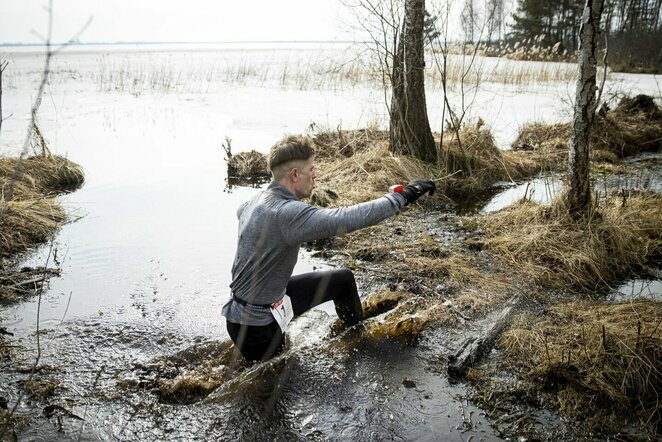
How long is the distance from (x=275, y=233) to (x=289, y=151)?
0.49 meters

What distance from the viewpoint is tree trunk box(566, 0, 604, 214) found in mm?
4418

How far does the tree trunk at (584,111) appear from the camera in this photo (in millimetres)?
4418

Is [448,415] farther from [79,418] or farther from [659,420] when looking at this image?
[79,418]

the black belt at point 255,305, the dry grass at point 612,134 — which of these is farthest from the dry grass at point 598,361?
the dry grass at point 612,134

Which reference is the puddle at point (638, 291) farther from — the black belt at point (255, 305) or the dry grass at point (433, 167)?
the black belt at point (255, 305)

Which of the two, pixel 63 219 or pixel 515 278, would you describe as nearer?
pixel 515 278

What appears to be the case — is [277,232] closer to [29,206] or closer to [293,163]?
[293,163]

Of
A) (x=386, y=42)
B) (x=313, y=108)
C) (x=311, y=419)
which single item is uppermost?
(x=386, y=42)

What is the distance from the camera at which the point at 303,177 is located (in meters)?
2.84

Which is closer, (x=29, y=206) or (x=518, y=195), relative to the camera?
(x=29, y=206)

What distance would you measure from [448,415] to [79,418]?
213cm

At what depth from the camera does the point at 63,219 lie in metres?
6.03

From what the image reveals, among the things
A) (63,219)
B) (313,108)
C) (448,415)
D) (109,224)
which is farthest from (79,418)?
(313,108)

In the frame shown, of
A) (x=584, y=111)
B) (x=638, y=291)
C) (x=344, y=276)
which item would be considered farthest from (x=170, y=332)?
(x=584, y=111)
